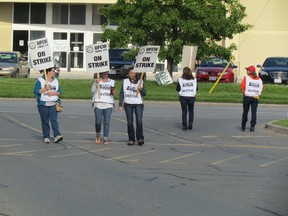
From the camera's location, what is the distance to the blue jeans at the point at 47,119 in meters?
14.8

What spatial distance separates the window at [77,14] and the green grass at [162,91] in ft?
62.9

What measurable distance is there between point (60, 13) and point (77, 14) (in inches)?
54.3

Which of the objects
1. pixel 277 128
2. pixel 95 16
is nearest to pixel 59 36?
pixel 95 16

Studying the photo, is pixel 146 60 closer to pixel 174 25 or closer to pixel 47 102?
pixel 47 102

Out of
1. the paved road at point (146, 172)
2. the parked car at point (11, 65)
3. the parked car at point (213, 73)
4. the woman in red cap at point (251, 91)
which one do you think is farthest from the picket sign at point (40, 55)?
the parked car at point (11, 65)

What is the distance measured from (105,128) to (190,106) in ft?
14.7

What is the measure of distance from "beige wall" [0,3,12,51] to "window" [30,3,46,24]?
5.87 ft

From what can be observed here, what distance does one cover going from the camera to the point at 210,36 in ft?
112

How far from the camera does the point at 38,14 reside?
179 ft

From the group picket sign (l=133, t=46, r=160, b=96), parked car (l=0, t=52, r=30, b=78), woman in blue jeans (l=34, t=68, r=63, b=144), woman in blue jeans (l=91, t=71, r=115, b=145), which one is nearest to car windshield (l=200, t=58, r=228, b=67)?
parked car (l=0, t=52, r=30, b=78)

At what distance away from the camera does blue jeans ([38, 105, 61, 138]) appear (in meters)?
14.8

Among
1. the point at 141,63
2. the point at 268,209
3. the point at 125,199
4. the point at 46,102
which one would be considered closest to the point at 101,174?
the point at 125,199

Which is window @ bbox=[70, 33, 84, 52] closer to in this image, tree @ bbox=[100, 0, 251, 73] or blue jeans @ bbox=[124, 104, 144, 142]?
tree @ bbox=[100, 0, 251, 73]

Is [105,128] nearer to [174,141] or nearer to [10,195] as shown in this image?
[174,141]
